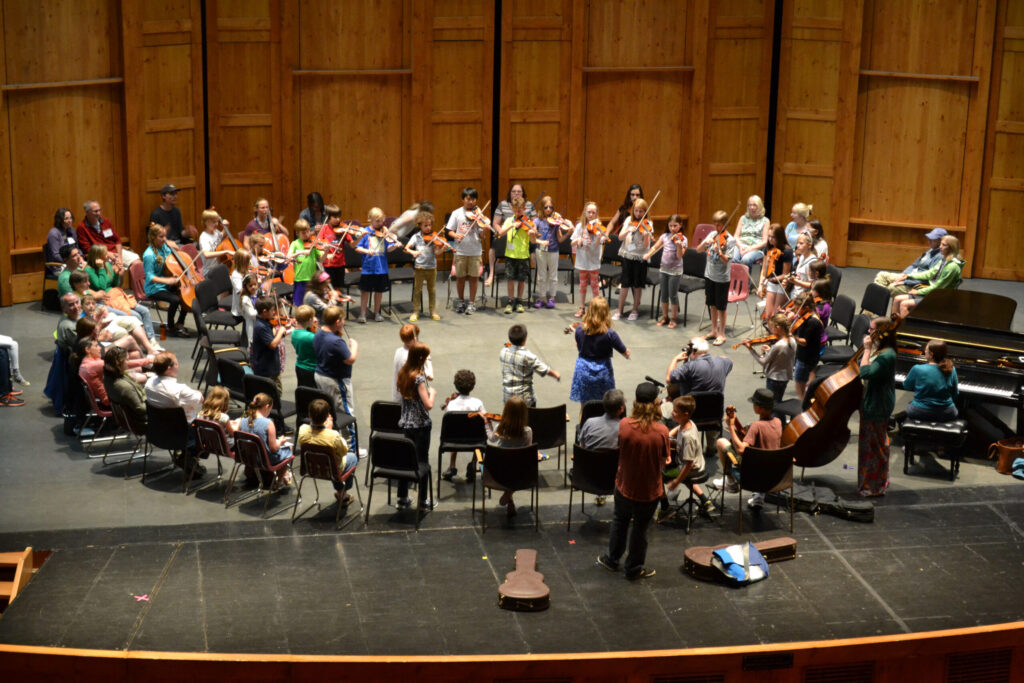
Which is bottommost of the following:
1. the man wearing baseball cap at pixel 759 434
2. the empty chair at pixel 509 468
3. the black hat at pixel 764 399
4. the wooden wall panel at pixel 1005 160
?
the empty chair at pixel 509 468

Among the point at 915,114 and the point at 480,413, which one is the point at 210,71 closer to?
the point at 480,413

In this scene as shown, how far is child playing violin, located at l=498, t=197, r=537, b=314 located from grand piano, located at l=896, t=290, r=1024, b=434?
14.9 ft

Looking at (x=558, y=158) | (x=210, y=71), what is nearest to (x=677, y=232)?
(x=558, y=158)

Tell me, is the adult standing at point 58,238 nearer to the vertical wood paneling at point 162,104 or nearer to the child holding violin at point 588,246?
the vertical wood paneling at point 162,104

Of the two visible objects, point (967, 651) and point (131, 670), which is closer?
point (131, 670)

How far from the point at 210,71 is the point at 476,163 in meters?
3.49

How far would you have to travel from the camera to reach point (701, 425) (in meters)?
10.2

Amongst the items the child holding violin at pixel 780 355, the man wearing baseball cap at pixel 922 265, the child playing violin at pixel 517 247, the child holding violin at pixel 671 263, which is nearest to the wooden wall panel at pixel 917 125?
the man wearing baseball cap at pixel 922 265

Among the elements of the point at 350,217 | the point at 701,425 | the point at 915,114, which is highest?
the point at 915,114

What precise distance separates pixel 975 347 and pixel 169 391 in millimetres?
6654

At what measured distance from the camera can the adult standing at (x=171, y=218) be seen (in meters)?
14.4

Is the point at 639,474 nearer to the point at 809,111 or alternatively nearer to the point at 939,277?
the point at 939,277

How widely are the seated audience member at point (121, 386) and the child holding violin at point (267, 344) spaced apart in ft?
3.36

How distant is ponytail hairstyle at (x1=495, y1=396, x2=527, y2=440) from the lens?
8.79 meters
